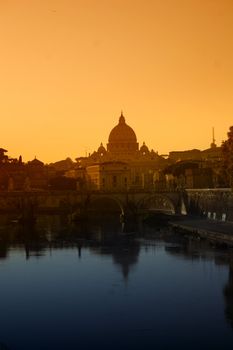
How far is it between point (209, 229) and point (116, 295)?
18929mm

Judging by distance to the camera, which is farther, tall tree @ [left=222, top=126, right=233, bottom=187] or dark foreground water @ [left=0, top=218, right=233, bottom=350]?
tall tree @ [left=222, top=126, right=233, bottom=187]

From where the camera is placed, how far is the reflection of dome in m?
121

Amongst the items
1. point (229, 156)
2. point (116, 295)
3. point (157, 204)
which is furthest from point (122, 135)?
point (116, 295)

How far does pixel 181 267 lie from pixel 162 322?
10776 mm

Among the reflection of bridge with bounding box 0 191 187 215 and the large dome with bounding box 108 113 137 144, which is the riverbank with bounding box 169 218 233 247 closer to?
the reflection of bridge with bounding box 0 191 187 215

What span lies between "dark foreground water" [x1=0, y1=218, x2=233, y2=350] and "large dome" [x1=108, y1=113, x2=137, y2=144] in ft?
261

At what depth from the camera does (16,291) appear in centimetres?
2720

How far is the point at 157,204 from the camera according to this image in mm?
74500

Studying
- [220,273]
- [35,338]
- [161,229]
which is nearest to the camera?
[35,338]

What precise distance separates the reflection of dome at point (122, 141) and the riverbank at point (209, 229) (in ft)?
217

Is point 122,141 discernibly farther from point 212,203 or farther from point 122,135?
point 212,203

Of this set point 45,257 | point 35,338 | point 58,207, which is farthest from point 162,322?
point 58,207

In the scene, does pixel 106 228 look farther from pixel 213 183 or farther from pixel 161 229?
pixel 213 183

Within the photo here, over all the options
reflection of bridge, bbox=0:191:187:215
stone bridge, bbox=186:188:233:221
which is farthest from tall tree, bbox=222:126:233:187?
reflection of bridge, bbox=0:191:187:215
